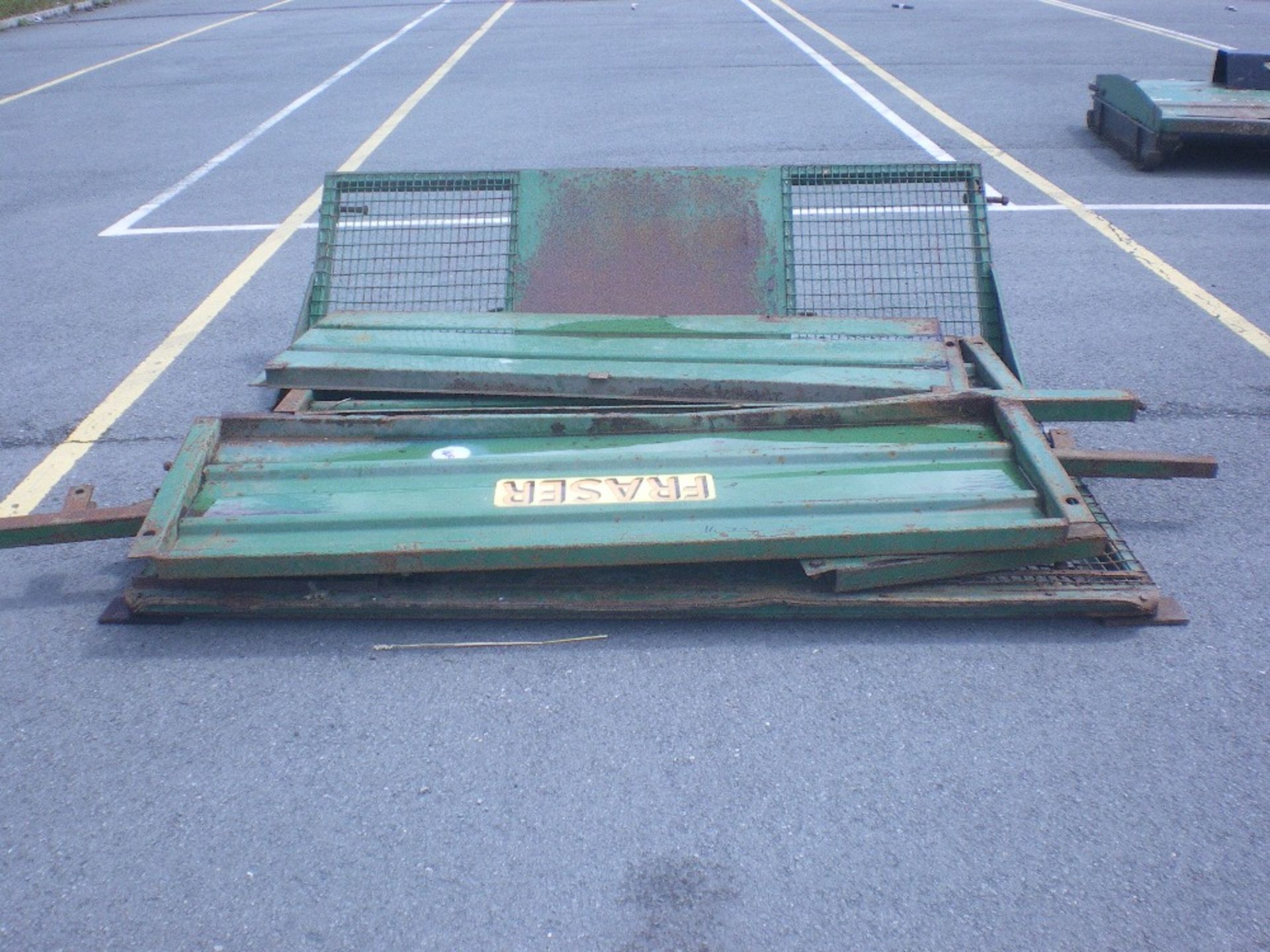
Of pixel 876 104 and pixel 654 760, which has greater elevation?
pixel 876 104

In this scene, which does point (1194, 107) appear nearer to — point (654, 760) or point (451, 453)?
point (451, 453)

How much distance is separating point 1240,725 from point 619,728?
1.58 m

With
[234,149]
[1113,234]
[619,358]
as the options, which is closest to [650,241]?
[619,358]

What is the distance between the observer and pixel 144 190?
799 cm

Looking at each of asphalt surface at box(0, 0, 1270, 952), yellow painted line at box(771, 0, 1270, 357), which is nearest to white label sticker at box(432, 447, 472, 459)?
asphalt surface at box(0, 0, 1270, 952)

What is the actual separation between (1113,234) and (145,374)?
542 cm

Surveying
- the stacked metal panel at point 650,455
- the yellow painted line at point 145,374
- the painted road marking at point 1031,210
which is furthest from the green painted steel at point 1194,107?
the yellow painted line at point 145,374

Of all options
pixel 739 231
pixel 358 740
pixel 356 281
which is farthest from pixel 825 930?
pixel 356 281

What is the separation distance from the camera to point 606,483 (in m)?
3.25

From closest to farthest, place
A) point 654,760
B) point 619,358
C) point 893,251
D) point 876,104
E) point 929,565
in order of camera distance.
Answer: point 654,760
point 929,565
point 619,358
point 893,251
point 876,104

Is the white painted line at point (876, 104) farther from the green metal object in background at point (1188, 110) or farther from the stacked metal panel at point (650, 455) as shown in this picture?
the stacked metal panel at point (650, 455)

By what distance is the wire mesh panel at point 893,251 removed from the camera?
4.41 m

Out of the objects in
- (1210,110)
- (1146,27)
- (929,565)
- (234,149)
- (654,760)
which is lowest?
(654,760)

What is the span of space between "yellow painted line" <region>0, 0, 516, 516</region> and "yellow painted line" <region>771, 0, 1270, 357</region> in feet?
16.1
